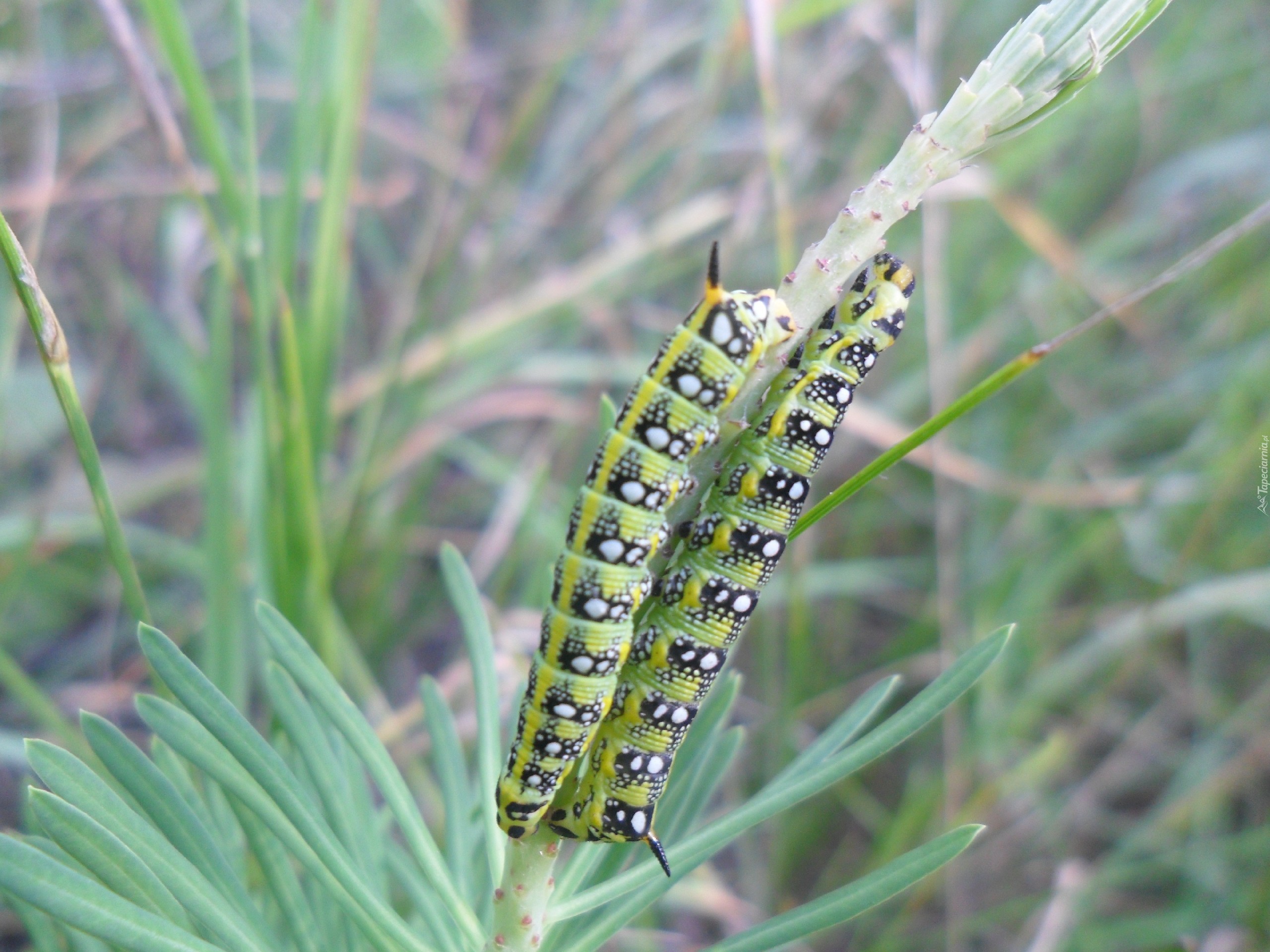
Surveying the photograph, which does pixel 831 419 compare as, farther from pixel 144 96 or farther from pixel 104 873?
pixel 144 96

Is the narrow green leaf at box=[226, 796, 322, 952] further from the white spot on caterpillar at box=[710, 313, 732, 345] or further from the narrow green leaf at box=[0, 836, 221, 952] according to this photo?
the white spot on caterpillar at box=[710, 313, 732, 345]

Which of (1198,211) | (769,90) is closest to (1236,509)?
(1198,211)

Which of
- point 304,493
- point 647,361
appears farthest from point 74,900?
point 647,361

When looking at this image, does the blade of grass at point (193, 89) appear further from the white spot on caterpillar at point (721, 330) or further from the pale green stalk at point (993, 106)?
the pale green stalk at point (993, 106)

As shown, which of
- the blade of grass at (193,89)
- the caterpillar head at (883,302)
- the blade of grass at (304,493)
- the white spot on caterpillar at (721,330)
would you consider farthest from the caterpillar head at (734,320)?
the blade of grass at (193,89)

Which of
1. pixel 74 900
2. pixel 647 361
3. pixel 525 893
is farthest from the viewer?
pixel 647 361

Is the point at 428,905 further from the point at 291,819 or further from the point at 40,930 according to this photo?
the point at 40,930

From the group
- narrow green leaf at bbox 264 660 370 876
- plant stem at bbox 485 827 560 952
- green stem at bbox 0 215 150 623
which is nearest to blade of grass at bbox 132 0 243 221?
green stem at bbox 0 215 150 623
